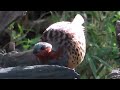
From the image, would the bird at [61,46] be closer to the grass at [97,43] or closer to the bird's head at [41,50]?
the bird's head at [41,50]

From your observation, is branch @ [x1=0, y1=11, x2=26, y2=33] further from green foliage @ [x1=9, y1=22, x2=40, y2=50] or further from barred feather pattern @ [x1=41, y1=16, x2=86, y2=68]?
green foliage @ [x1=9, y1=22, x2=40, y2=50]

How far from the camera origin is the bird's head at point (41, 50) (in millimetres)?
1911

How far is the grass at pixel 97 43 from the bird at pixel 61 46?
1.83 feet

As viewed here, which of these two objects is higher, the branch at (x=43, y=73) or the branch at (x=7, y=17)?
the branch at (x=7, y=17)

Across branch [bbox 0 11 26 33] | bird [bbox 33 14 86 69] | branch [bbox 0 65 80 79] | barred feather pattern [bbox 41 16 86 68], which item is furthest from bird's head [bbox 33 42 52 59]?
branch [bbox 0 65 80 79]

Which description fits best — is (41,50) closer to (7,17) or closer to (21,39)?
(7,17)

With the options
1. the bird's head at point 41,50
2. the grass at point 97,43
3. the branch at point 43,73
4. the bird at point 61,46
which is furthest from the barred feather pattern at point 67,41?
the branch at point 43,73

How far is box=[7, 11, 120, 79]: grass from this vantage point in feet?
9.59

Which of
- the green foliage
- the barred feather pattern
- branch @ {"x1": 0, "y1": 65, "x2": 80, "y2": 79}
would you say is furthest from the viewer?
the green foliage

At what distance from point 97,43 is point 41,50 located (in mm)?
1325

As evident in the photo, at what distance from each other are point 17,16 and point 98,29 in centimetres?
112

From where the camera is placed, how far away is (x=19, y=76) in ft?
4.21
